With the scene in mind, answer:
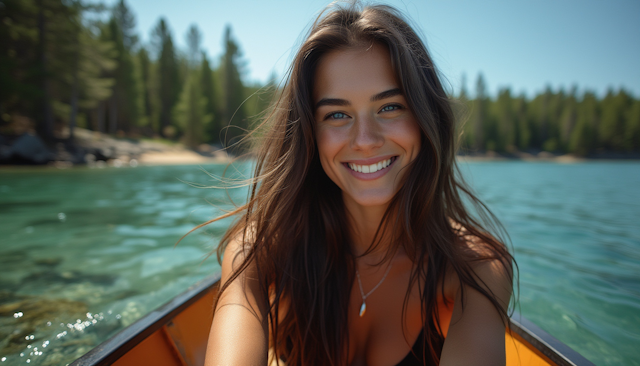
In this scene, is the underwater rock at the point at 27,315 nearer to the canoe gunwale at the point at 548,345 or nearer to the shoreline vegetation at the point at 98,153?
the canoe gunwale at the point at 548,345

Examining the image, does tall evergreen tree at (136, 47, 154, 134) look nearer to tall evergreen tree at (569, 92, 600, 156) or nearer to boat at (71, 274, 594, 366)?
boat at (71, 274, 594, 366)

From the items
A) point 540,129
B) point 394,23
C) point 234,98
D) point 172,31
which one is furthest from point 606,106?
point 394,23

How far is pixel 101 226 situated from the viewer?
251 inches

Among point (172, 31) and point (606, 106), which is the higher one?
point (172, 31)

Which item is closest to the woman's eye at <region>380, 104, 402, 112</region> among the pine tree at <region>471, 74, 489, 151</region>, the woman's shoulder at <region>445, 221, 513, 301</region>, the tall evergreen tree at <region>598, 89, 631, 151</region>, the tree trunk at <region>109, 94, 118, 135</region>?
the woman's shoulder at <region>445, 221, 513, 301</region>

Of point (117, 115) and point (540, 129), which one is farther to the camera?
point (540, 129)

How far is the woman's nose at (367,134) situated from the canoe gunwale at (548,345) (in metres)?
1.38

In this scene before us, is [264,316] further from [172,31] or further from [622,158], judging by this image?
[622,158]

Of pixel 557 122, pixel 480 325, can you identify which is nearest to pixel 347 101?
pixel 480 325

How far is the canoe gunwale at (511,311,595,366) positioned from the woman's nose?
138cm

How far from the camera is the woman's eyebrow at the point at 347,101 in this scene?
157cm

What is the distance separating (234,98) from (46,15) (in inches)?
A: 943

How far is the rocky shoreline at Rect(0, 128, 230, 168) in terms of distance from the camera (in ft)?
58.3

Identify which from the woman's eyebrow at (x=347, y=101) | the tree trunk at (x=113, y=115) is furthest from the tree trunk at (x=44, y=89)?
the woman's eyebrow at (x=347, y=101)
